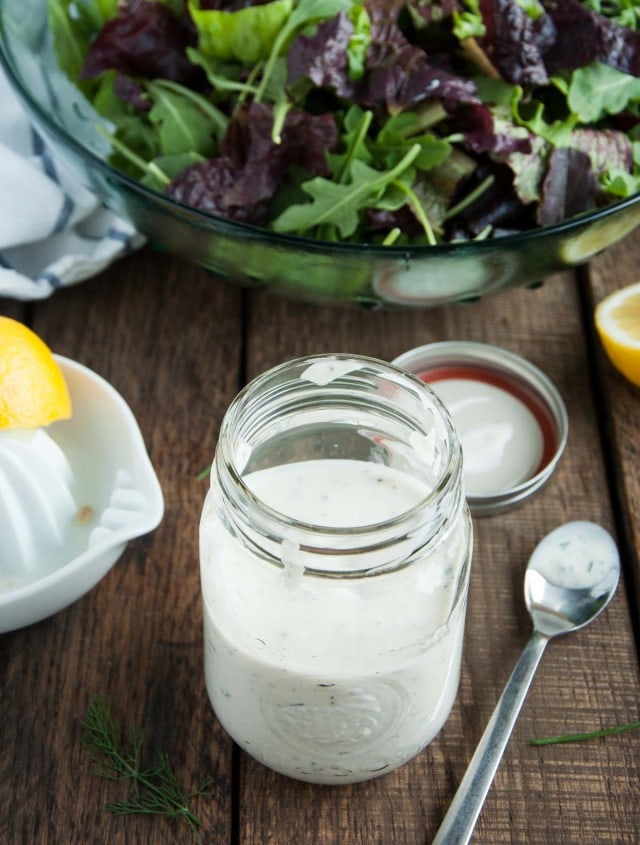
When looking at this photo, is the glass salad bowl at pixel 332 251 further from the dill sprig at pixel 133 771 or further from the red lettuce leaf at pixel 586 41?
the dill sprig at pixel 133 771

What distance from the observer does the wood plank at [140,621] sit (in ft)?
3.09

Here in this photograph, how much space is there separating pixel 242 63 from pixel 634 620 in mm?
730

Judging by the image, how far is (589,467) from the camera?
1.19 metres

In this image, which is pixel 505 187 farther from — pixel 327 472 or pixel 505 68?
pixel 327 472

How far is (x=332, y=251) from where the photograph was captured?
1038mm

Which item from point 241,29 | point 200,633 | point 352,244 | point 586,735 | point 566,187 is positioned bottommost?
point 586,735

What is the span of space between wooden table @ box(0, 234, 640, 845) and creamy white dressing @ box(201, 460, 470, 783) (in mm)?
57

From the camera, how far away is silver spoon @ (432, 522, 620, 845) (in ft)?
3.14

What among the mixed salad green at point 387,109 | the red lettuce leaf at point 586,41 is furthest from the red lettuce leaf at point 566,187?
the red lettuce leaf at point 586,41

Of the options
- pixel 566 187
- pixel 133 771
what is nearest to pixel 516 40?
pixel 566 187

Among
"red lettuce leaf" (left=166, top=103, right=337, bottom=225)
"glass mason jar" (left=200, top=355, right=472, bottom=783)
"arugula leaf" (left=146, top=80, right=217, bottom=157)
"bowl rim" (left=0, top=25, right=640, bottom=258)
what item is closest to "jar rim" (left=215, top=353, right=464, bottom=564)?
"glass mason jar" (left=200, top=355, right=472, bottom=783)

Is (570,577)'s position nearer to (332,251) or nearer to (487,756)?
(487,756)

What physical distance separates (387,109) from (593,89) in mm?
223

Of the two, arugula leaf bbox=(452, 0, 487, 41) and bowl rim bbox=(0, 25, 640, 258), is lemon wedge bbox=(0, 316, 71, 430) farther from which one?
arugula leaf bbox=(452, 0, 487, 41)
